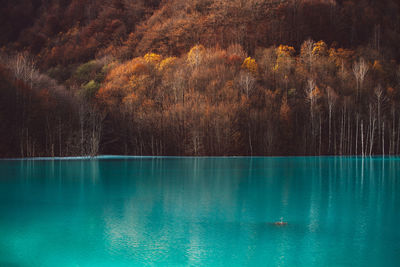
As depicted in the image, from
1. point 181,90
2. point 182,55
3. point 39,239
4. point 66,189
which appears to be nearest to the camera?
point 39,239

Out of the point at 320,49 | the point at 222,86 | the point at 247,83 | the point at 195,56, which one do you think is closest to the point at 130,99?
the point at 222,86

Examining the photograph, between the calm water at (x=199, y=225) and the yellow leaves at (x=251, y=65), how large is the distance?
4745 centimetres

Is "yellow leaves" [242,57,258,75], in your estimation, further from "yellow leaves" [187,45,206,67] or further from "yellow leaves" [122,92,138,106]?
"yellow leaves" [122,92,138,106]

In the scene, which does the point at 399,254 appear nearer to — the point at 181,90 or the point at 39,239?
the point at 39,239

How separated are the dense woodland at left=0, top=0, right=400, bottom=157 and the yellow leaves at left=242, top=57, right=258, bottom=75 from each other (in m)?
0.26

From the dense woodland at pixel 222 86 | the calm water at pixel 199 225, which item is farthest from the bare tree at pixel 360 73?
the calm water at pixel 199 225

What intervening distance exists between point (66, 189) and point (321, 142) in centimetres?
4564

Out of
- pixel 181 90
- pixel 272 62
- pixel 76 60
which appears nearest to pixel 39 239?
pixel 181 90

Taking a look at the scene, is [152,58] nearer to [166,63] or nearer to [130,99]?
[166,63]

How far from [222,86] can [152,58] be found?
765 inches

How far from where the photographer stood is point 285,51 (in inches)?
2899


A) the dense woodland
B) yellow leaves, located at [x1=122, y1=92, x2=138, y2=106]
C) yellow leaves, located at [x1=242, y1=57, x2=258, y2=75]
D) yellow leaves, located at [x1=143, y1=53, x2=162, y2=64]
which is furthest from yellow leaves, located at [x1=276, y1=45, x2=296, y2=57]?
yellow leaves, located at [x1=122, y1=92, x2=138, y2=106]

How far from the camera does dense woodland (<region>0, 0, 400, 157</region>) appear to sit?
53.0m

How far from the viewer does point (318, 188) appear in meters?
20.2
